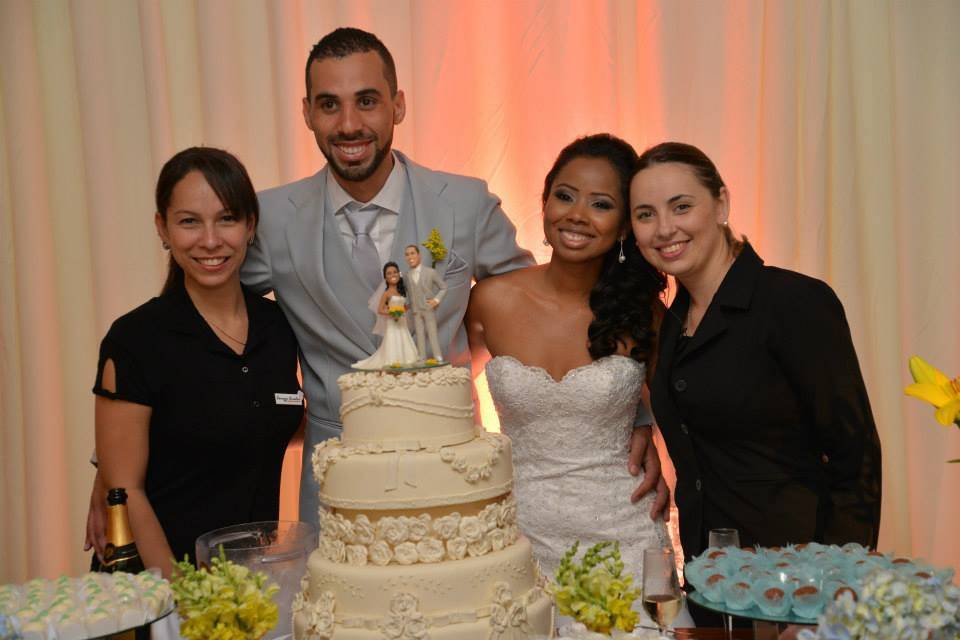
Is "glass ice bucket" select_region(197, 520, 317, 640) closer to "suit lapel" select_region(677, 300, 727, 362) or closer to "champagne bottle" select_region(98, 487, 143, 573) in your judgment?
"champagne bottle" select_region(98, 487, 143, 573)

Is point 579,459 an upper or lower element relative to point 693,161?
lower

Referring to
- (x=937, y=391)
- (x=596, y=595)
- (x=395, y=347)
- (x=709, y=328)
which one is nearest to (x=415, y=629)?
(x=596, y=595)

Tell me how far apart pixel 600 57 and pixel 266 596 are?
11.7 feet

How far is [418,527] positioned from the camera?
2408 millimetres

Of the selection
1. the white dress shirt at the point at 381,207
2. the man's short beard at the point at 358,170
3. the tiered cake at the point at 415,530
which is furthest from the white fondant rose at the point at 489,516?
the man's short beard at the point at 358,170

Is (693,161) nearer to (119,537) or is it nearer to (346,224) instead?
(346,224)

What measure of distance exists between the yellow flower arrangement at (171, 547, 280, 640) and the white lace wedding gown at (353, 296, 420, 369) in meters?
0.72

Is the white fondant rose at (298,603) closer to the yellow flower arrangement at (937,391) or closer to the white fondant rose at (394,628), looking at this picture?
the white fondant rose at (394,628)

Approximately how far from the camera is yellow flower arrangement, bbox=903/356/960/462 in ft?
5.73

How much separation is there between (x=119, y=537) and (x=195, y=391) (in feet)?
2.28

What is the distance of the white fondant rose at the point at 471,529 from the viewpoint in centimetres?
244

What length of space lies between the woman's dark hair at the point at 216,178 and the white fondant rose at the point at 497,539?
147 cm

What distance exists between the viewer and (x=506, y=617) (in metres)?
2.39

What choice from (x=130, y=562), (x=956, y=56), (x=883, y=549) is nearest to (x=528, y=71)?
(x=956, y=56)
